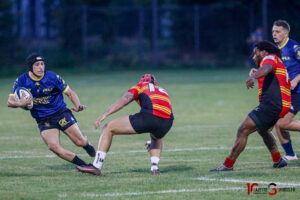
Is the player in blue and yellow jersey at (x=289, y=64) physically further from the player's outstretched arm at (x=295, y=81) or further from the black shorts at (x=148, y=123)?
the black shorts at (x=148, y=123)

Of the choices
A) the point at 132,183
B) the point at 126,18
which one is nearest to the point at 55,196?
the point at 132,183

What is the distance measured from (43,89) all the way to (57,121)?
54 cm

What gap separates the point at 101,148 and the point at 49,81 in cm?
171

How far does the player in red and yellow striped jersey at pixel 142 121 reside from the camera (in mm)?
8758

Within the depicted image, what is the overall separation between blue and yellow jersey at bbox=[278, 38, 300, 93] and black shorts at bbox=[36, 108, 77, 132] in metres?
3.61

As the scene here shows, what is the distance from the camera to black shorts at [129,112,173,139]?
28.8 feet

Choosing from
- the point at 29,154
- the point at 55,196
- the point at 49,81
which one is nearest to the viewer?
the point at 55,196

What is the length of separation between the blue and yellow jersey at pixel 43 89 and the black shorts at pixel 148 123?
1644 mm

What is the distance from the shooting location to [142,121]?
8.78m

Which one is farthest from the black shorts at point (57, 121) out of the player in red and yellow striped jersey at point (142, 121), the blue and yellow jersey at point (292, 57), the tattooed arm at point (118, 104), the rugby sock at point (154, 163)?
the blue and yellow jersey at point (292, 57)

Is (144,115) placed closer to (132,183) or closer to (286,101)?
(132,183)

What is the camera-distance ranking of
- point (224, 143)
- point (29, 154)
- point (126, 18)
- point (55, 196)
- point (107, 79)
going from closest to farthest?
point (55, 196) < point (29, 154) < point (224, 143) < point (107, 79) < point (126, 18)

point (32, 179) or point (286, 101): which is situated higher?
point (286, 101)

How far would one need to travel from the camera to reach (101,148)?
8789 millimetres
